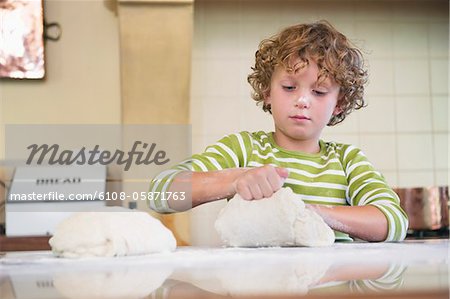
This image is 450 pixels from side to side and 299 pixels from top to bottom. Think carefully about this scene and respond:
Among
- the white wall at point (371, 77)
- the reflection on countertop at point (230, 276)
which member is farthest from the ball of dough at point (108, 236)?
the white wall at point (371, 77)

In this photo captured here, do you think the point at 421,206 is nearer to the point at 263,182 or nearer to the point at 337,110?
the point at 337,110

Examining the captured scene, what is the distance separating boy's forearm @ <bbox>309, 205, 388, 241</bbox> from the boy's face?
152 millimetres

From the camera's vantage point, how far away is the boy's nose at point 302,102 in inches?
34.8

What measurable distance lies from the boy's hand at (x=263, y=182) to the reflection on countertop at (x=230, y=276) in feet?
0.52

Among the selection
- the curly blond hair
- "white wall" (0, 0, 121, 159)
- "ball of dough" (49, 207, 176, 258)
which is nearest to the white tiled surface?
"white wall" (0, 0, 121, 159)

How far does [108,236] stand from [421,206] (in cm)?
139

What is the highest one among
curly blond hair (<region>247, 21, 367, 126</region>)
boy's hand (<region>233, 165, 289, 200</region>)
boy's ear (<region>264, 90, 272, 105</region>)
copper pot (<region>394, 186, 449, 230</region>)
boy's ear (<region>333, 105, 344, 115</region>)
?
curly blond hair (<region>247, 21, 367, 126</region>)

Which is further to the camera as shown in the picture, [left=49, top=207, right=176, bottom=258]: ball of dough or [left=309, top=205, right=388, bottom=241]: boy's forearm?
[left=309, top=205, right=388, bottom=241]: boy's forearm

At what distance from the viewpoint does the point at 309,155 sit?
95 cm

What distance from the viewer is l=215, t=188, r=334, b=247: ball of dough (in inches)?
28.5

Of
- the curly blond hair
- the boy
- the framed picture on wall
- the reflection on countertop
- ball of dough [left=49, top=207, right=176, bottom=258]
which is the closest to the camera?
the reflection on countertop

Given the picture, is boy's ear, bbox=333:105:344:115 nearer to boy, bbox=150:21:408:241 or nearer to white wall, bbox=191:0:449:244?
boy, bbox=150:21:408:241

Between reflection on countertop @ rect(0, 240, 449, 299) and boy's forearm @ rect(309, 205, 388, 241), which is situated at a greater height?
reflection on countertop @ rect(0, 240, 449, 299)

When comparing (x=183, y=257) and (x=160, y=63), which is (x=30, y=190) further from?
(x=183, y=257)
